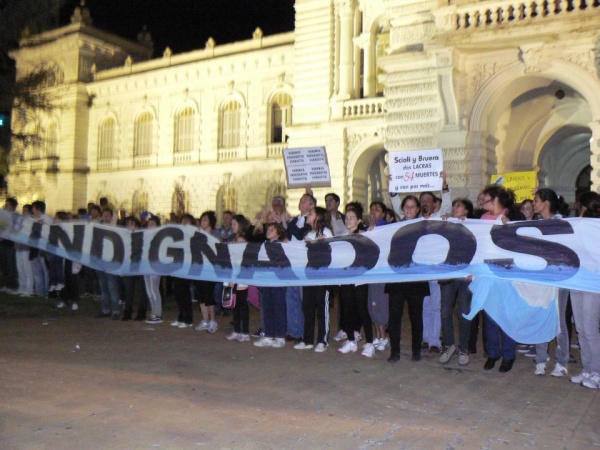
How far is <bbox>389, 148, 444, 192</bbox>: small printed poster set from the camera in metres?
9.96

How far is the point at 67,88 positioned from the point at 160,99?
6.72 metres

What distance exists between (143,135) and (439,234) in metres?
28.8

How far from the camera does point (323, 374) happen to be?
23.2ft

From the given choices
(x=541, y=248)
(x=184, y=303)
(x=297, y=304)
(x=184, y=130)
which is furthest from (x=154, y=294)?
(x=184, y=130)

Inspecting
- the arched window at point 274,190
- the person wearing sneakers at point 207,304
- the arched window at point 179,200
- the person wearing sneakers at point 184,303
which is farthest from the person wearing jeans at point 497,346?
the arched window at point 179,200

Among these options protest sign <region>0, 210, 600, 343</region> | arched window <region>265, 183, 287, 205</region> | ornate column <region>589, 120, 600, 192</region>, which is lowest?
protest sign <region>0, 210, 600, 343</region>

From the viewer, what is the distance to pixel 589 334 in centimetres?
679

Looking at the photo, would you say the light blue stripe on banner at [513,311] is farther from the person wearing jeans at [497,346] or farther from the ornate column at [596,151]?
the ornate column at [596,151]

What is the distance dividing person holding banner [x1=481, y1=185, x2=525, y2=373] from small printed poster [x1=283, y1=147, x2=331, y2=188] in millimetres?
4661

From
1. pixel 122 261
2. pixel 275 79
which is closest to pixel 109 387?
pixel 122 261

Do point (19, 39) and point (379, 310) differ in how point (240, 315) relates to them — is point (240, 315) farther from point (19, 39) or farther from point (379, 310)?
point (19, 39)

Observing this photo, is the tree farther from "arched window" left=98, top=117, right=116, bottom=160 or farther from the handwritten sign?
"arched window" left=98, top=117, right=116, bottom=160

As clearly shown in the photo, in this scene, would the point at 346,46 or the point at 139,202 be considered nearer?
the point at 346,46

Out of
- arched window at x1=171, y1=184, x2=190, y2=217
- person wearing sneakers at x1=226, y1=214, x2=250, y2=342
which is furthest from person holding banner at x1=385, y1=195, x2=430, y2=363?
Result: arched window at x1=171, y1=184, x2=190, y2=217
